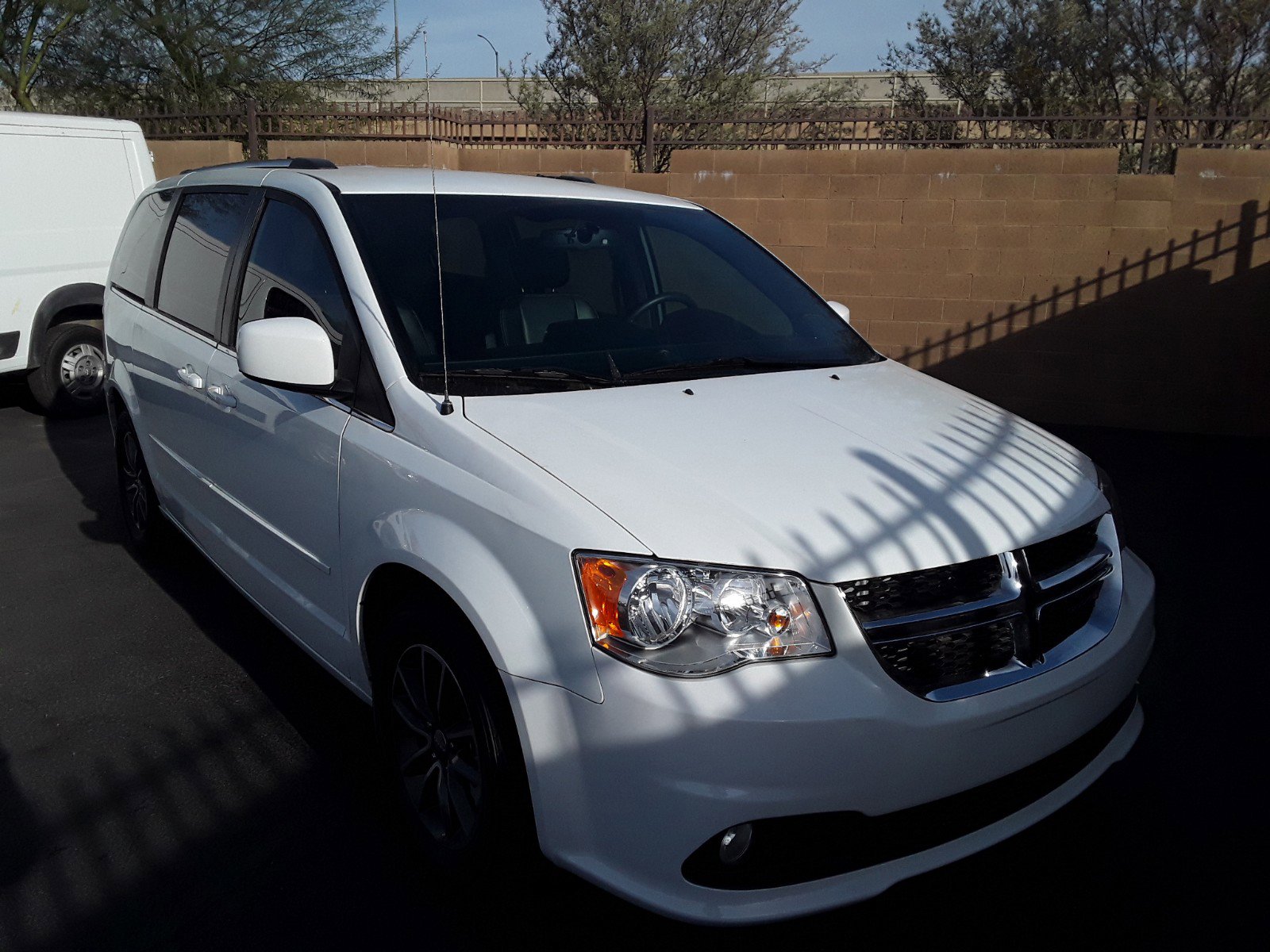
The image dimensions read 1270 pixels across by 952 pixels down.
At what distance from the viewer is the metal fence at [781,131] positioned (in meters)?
8.13

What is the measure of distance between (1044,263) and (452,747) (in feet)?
23.6

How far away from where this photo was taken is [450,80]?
3247cm

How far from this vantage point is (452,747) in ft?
8.50

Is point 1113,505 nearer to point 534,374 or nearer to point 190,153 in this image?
point 534,374

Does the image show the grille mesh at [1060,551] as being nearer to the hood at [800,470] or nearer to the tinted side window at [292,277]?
the hood at [800,470]

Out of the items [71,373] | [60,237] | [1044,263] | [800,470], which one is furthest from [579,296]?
[71,373]

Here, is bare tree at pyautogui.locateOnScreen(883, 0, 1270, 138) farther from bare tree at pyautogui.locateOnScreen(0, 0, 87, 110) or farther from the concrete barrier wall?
bare tree at pyautogui.locateOnScreen(0, 0, 87, 110)

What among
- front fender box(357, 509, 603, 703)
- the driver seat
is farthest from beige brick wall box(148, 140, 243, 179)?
front fender box(357, 509, 603, 703)

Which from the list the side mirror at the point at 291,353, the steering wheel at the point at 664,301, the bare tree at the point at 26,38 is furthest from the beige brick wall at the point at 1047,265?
the bare tree at the point at 26,38

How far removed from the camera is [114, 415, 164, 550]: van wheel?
16.0ft

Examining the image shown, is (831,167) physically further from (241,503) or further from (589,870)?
(589,870)

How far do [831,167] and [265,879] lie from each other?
24.6ft

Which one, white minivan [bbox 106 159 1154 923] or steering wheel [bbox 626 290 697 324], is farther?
steering wheel [bbox 626 290 697 324]

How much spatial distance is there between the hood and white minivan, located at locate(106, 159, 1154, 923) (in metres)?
0.01
